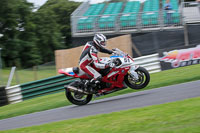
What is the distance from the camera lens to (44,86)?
45.2ft

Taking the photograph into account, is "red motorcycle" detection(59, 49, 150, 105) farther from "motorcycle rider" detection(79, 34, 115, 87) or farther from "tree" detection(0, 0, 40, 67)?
"tree" detection(0, 0, 40, 67)

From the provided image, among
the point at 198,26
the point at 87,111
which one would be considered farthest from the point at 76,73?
the point at 198,26

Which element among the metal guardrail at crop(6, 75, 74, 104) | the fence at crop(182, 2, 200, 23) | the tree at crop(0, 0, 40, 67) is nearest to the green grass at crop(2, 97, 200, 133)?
the metal guardrail at crop(6, 75, 74, 104)

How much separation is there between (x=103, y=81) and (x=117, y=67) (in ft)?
2.07

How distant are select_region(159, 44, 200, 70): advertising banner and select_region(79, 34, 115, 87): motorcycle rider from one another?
5243 mm

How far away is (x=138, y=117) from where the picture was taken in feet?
18.6

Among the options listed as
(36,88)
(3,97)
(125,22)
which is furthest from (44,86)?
(125,22)

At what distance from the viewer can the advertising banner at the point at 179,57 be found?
13.1 meters

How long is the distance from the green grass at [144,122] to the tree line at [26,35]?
22956mm

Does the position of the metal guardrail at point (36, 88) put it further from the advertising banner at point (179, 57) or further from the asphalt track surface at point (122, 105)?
the asphalt track surface at point (122, 105)

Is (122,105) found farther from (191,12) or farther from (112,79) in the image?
(191,12)

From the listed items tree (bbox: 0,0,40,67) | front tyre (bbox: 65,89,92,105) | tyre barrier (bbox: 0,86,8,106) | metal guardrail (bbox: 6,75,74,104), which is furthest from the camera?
tree (bbox: 0,0,40,67)

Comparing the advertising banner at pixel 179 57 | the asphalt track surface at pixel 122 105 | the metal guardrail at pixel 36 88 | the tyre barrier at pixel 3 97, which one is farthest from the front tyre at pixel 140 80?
the tyre barrier at pixel 3 97

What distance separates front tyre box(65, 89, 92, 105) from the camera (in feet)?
29.3
